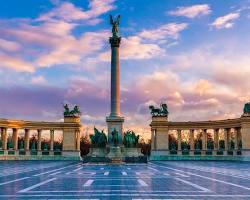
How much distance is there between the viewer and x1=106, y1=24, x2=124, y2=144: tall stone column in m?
68.4

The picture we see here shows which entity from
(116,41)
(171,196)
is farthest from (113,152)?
(171,196)

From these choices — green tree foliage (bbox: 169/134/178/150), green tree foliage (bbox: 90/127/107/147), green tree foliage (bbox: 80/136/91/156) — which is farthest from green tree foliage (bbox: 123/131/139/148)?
green tree foliage (bbox: 80/136/91/156)

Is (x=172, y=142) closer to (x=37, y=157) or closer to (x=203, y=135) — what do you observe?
(x=203, y=135)

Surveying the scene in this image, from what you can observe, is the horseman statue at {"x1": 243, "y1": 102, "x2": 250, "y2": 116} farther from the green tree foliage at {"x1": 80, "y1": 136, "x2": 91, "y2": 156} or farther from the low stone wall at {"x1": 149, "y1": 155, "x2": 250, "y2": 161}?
the green tree foliage at {"x1": 80, "y1": 136, "x2": 91, "y2": 156}

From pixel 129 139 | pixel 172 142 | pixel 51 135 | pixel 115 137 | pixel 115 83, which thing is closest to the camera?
pixel 115 137

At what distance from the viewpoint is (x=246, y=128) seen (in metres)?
87.6

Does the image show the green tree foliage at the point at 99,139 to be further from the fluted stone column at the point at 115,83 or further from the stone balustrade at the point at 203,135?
the stone balustrade at the point at 203,135

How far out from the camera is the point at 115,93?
6975 centimetres

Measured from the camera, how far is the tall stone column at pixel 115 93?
6844 centimetres

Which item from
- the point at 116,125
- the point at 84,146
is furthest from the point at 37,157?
the point at 84,146

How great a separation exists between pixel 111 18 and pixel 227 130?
4321 centimetres

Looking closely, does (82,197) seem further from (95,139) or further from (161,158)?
(161,158)

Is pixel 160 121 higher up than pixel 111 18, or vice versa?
pixel 111 18

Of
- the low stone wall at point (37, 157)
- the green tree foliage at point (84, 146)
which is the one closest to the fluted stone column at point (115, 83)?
the low stone wall at point (37, 157)
